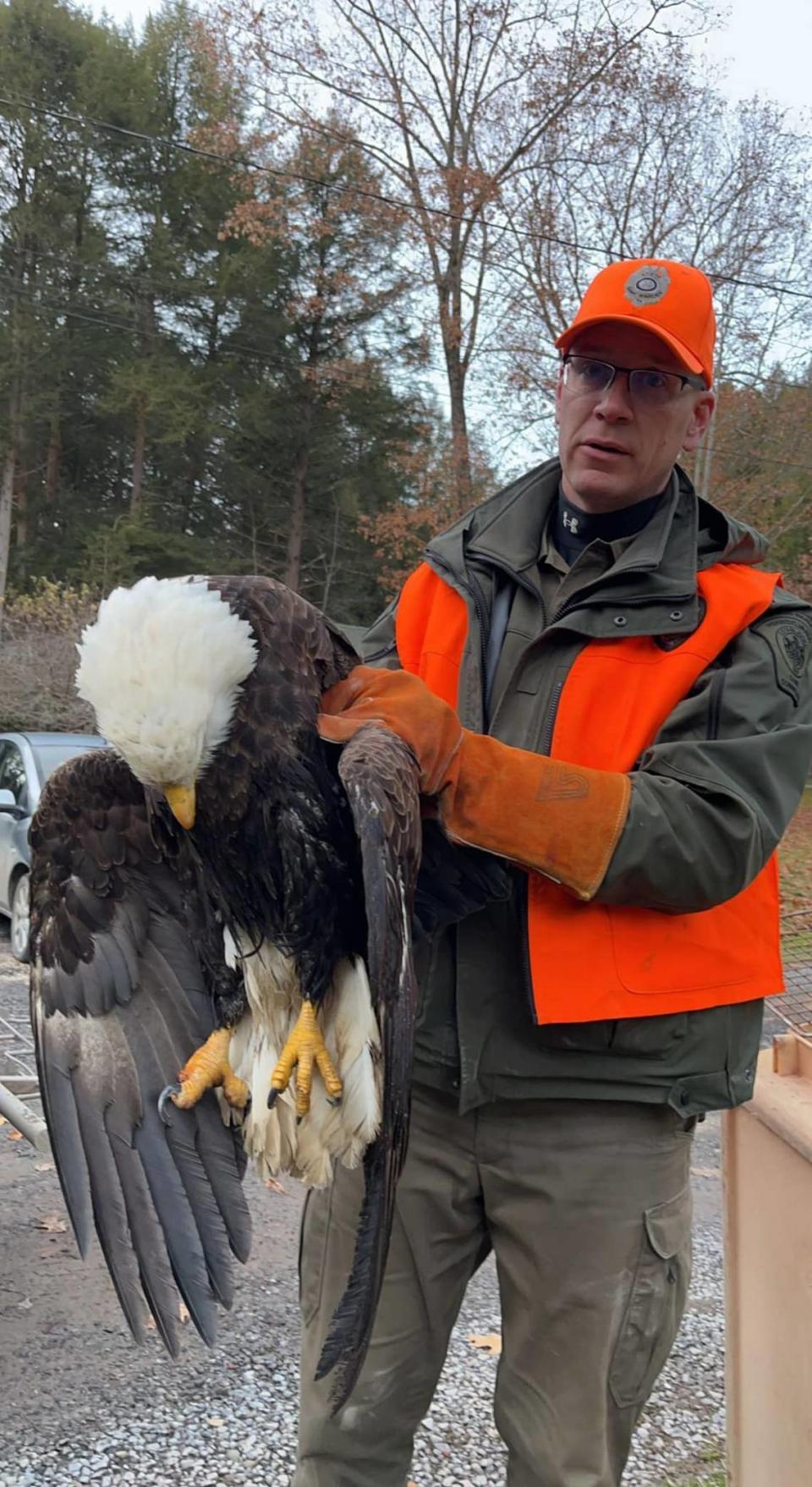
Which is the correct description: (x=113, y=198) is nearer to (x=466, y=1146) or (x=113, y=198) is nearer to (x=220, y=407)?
(x=220, y=407)

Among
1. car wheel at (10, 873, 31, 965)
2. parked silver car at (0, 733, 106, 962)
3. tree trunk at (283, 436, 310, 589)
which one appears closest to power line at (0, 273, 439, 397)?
tree trunk at (283, 436, 310, 589)

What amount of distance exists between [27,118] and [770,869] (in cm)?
2929

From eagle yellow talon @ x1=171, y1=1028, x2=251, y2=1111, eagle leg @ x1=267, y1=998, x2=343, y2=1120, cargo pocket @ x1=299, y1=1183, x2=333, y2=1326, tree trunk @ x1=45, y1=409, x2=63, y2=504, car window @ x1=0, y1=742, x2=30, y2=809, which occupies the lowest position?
cargo pocket @ x1=299, y1=1183, x2=333, y2=1326

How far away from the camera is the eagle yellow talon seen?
6.93ft

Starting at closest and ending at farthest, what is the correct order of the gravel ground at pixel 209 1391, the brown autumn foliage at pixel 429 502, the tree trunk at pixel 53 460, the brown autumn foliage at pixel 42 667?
the gravel ground at pixel 209 1391 → the brown autumn foliage at pixel 42 667 → the brown autumn foliage at pixel 429 502 → the tree trunk at pixel 53 460

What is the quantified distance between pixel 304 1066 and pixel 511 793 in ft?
2.08

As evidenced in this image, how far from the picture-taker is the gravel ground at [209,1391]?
2.78 meters

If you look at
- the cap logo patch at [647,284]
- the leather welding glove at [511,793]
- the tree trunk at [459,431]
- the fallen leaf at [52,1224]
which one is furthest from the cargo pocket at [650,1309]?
the tree trunk at [459,431]

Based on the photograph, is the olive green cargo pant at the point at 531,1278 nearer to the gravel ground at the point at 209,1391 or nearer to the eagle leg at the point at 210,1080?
the eagle leg at the point at 210,1080

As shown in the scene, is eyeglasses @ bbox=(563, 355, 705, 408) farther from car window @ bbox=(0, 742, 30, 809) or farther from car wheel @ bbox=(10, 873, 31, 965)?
car window @ bbox=(0, 742, 30, 809)

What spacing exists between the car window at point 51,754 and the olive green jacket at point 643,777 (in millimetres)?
6163

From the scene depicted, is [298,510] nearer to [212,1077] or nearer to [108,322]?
[108,322]

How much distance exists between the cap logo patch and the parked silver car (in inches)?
235

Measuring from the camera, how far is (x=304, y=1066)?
199 centimetres
